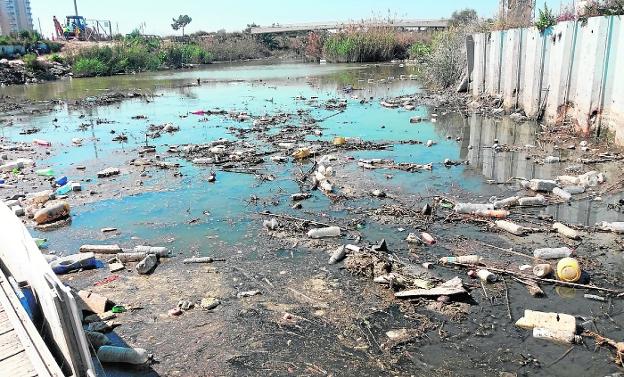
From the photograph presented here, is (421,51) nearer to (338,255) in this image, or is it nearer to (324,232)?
(324,232)

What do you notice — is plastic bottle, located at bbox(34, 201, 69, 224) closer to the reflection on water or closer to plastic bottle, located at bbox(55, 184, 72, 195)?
plastic bottle, located at bbox(55, 184, 72, 195)

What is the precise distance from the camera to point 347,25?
41594 millimetres

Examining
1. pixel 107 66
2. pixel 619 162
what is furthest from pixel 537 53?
pixel 107 66

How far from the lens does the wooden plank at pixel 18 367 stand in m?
2.81

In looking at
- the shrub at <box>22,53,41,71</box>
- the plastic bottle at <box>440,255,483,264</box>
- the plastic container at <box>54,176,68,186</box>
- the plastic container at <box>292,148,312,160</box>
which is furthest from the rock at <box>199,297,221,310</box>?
the shrub at <box>22,53,41,71</box>

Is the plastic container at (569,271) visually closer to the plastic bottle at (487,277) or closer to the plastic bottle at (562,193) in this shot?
the plastic bottle at (487,277)

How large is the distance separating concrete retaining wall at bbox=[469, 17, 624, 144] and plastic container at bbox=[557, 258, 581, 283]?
497 cm

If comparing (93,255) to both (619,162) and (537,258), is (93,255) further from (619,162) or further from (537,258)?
(619,162)

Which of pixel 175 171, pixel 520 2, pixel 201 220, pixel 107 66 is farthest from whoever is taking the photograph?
pixel 107 66

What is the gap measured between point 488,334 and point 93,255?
12.9 feet

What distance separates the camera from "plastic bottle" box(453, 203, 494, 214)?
19.4 feet

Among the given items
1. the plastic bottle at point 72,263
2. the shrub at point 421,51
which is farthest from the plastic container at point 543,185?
the shrub at point 421,51

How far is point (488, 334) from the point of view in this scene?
3.62 metres

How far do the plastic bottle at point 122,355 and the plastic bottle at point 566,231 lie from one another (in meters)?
4.27
